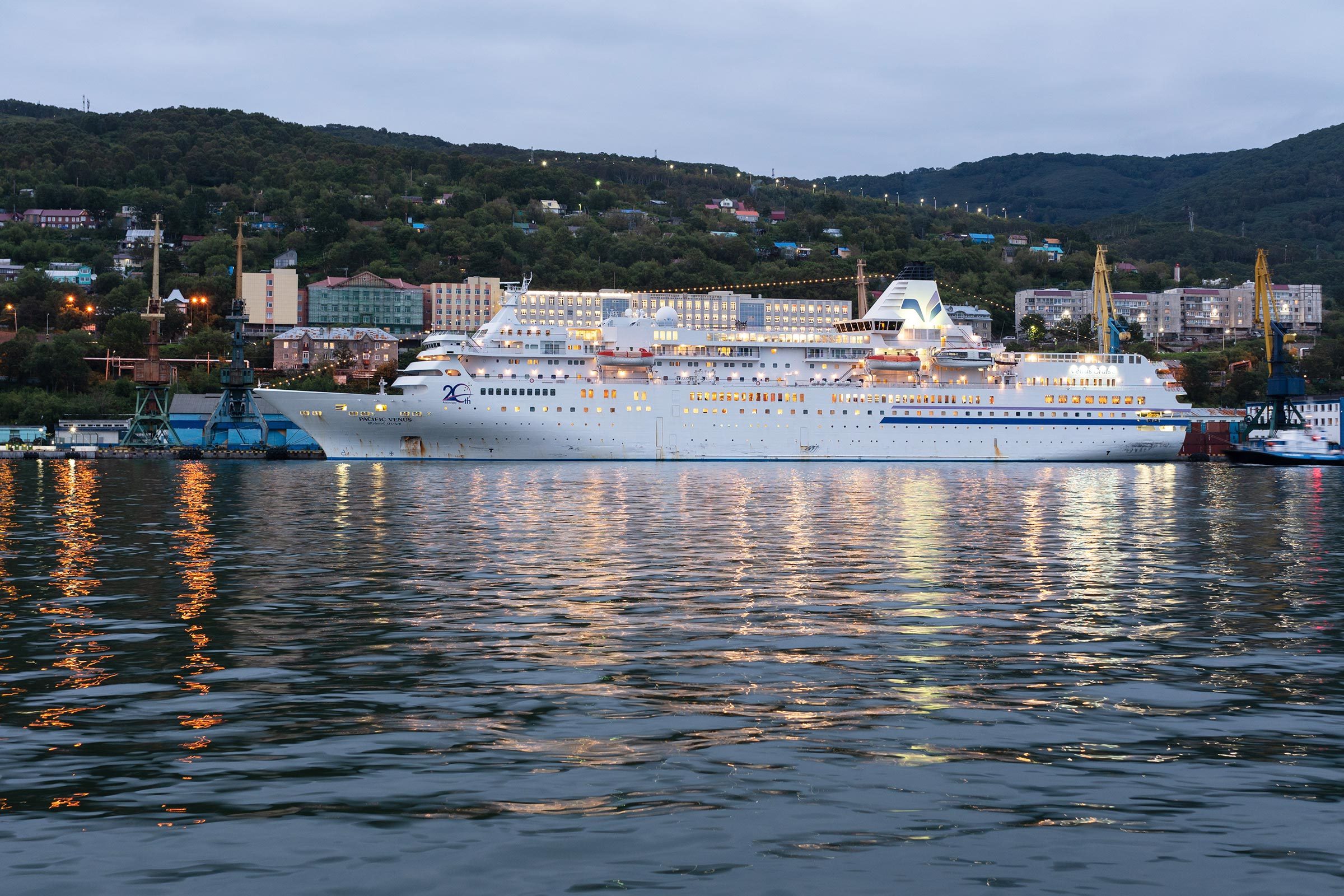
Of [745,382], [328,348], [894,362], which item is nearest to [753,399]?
[745,382]

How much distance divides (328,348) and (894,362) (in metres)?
75.6

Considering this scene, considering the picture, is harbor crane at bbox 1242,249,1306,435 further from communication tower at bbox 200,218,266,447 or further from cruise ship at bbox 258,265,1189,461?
communication tower at bbox 200,218,266,447

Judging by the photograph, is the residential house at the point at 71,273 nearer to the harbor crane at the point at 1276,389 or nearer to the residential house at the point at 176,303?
the residential house at the point at 176,303

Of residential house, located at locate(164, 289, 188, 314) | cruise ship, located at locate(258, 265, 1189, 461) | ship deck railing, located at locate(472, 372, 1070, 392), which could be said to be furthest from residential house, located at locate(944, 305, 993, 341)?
residential house, located at locate(164, 289, 188, 314)

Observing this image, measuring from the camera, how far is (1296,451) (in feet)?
314

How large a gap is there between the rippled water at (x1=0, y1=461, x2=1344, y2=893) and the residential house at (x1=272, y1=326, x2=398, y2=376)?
113274 millimetres

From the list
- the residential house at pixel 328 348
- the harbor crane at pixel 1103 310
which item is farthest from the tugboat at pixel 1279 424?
the residential house at pixel 328 348

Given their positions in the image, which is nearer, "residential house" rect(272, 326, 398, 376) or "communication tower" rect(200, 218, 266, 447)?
"communication tower" rect(200, 218, 266, 447)

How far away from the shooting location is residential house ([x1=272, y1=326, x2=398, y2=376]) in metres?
138

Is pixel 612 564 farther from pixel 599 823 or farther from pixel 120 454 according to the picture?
pixel 120 454

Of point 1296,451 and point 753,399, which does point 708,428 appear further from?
point 1296,451

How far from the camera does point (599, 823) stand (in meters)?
8.49

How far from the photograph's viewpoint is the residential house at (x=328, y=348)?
138 meters

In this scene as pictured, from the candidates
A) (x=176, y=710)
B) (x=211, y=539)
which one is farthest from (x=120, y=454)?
(x=176, y=710)
